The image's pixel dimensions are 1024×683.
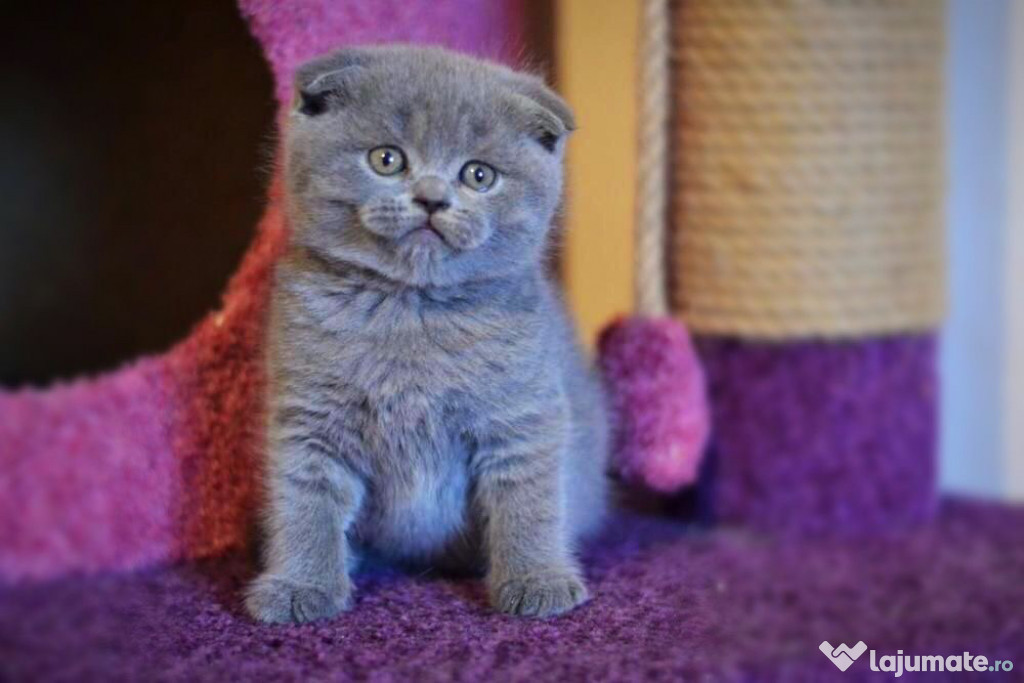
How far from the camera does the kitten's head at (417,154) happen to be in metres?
0.64

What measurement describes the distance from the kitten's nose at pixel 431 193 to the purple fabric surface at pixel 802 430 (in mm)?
658

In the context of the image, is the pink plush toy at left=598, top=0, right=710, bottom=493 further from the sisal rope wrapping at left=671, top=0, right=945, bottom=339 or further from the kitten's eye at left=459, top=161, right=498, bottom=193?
the kitten's eye at left=459, top=161, right=498, bottom=193

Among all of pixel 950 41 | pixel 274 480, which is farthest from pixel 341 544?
pixel 950 41

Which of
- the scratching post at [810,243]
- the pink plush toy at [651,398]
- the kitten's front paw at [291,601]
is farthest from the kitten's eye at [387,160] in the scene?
the scratching post at [810,243]

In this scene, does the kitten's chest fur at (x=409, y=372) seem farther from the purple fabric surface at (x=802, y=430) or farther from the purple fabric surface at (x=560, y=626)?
the purple fabric surface at (x=802, y=430)

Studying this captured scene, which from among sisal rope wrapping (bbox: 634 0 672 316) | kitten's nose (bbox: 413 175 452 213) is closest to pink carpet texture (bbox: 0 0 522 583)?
kitten's nose (bbox: 413 175 452 213)

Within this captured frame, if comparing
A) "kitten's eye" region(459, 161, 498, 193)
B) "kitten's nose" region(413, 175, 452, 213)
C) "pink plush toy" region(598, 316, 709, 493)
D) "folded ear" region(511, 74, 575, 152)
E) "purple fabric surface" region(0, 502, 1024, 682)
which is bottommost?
"purple fabric surface" region(0, 502, 1024, 682)

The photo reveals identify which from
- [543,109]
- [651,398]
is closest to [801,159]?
[651,398]

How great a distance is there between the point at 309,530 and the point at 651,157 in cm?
50

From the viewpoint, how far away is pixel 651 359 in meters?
0.99

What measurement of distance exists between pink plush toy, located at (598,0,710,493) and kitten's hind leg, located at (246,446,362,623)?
32 centimetres

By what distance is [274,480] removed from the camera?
2.35 ft

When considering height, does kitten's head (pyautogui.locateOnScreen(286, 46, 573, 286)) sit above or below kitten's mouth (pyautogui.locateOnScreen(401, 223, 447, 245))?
above

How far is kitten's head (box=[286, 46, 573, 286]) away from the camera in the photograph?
2.10 feet
